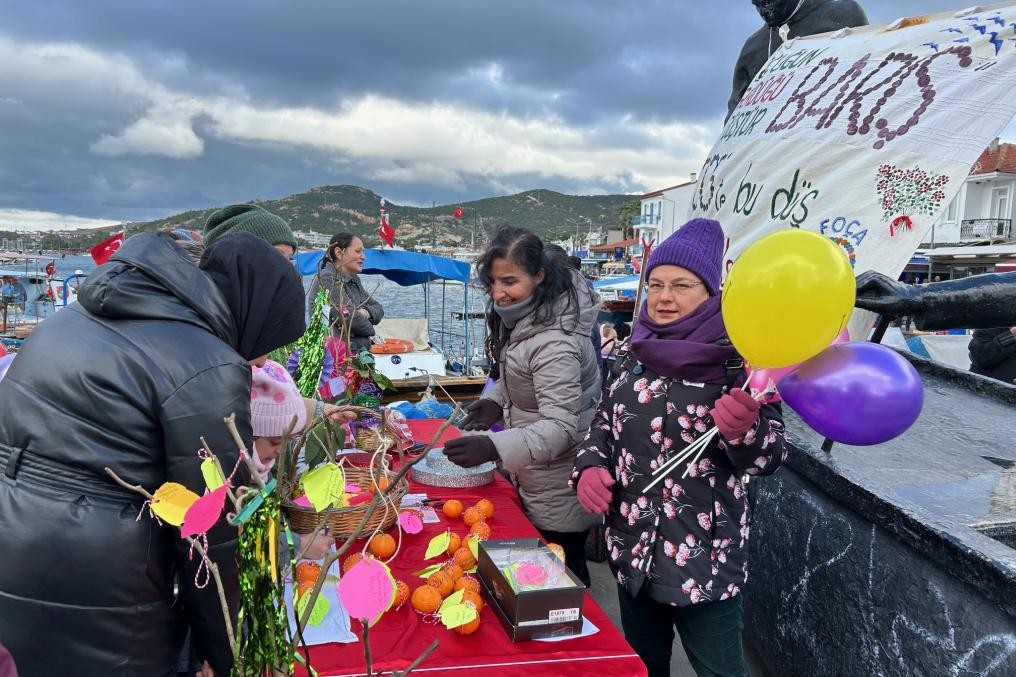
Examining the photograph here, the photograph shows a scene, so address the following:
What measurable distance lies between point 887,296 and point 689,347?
1.73 ft

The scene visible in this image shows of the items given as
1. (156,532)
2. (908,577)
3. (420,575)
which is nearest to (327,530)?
(420,575)

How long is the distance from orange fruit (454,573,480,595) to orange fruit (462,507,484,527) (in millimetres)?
410

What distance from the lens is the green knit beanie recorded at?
2664 millimetres

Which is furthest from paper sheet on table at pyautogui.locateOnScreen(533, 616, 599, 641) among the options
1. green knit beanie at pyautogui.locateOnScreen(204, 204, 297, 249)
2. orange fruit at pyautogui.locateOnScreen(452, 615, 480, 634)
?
green knit beanie at pyautogui.locateOnScreen(204, 204, 297, 249)

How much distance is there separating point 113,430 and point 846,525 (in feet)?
6.90

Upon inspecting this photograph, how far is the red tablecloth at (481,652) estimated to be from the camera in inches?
53.0

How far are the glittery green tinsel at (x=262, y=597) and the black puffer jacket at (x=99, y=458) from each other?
344 mm

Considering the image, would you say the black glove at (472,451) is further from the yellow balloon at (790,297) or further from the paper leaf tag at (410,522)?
the yellow balloon at (790,297)

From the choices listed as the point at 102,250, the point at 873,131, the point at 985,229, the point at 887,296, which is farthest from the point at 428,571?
the point at 985,229

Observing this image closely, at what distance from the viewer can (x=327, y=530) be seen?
1.81m

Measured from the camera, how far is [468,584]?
163 centimetres

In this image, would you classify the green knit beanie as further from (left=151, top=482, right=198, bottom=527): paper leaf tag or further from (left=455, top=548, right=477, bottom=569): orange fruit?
(left=151, top=482, right=198, bottom=527): paper leaf tag

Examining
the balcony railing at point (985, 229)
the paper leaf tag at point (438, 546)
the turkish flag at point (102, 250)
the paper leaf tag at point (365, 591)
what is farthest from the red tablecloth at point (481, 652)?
the balcony railing at point (985, 229)

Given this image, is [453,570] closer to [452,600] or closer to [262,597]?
[452,600]
